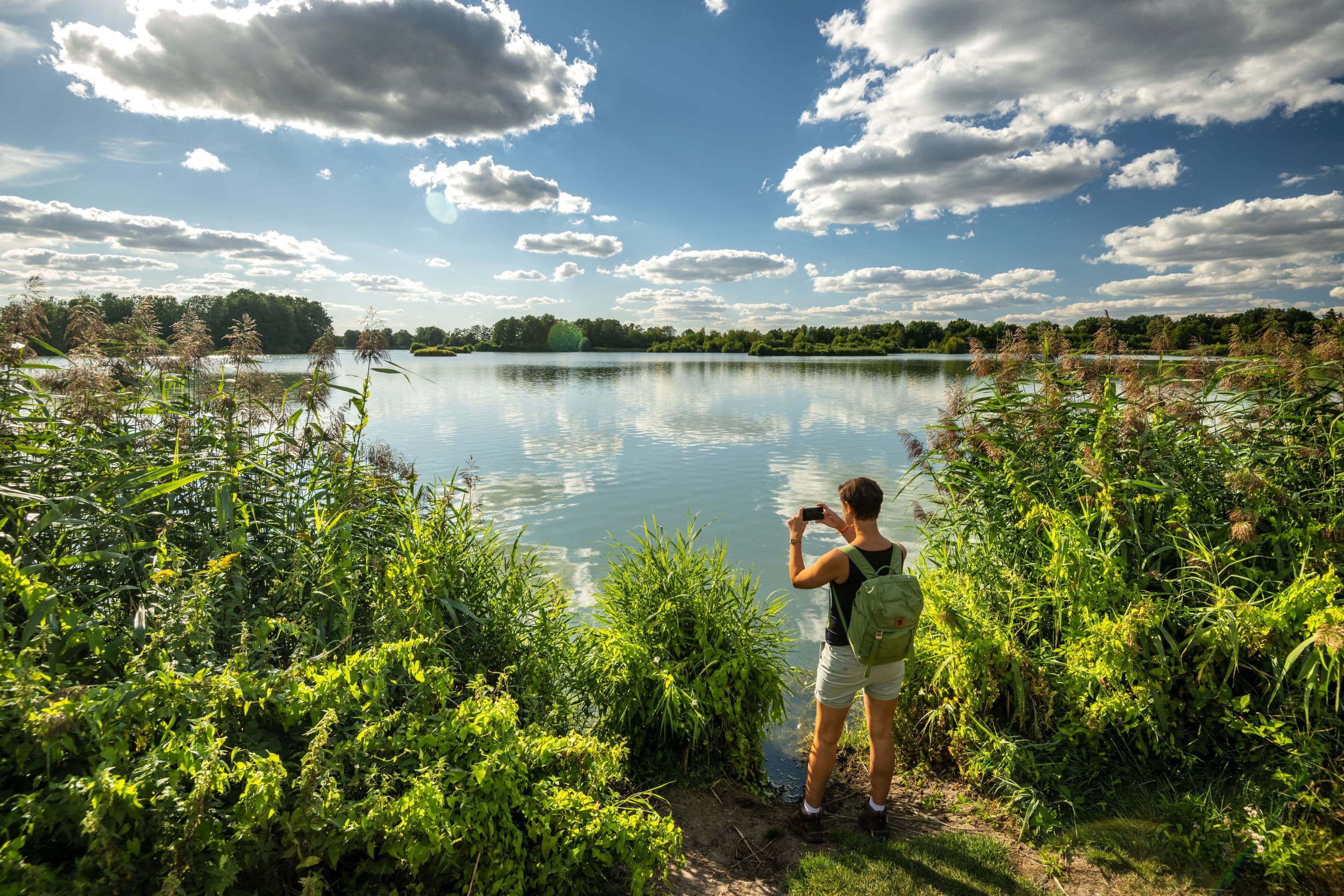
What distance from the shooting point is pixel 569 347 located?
140 meters

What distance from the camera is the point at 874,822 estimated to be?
Result: 12.9 ft

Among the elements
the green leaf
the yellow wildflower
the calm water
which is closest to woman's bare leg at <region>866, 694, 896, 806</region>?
the calm water

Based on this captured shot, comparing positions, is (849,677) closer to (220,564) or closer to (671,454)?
(220,564)

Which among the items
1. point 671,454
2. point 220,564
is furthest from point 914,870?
point 671,454

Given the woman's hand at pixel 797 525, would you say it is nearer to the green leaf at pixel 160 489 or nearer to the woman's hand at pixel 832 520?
the woman's hand at pixel 832 520

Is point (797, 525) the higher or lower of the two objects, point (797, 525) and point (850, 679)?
the higher

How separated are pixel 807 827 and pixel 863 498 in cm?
227

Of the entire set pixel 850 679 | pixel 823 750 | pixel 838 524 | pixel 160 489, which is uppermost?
pixel 160 489

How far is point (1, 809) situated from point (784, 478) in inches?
570

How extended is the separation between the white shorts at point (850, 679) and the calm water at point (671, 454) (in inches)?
59.4

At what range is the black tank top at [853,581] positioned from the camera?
12.8ft

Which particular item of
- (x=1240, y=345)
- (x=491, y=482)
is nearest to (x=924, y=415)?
(x=491, y=482)

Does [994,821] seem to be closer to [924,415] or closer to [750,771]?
[750,771]

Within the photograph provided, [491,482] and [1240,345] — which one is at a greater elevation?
[1240,345]
